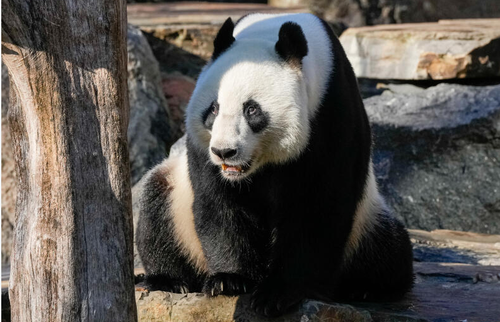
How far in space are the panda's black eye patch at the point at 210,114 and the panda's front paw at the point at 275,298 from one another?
99cm

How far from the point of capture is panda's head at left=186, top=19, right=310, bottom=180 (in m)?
3.75

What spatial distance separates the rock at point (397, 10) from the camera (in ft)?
34.4

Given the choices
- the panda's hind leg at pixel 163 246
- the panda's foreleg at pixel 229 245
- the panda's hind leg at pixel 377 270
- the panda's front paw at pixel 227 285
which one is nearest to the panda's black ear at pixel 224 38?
the panda's foreleg at pixel 229 245

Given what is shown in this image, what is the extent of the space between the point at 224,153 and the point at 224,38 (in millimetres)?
799

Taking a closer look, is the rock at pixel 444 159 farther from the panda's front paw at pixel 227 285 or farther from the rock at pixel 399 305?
the panda's front paw at pixel 227 285

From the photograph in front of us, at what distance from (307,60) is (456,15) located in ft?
26.8

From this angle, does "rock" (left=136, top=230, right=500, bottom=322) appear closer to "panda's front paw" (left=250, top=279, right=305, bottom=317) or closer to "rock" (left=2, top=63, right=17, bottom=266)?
"panda's front paw" (left=250, top=279, right=305, bottom=317)

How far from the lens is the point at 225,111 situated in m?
3.74

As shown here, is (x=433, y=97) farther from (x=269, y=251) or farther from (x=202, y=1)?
(x=202, y=1)

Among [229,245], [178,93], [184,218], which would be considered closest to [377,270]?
[229,245]

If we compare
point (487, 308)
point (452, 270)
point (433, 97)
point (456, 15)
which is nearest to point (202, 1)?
point (456, 15)

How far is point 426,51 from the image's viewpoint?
24.9 feet

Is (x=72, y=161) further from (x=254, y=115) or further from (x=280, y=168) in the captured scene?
(x=280, y=168)

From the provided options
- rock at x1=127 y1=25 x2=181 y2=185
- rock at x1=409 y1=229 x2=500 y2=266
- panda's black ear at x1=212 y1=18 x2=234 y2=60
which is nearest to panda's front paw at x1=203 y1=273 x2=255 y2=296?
panda's black ear at x1=212 y1=18 x2=234 y2=60
